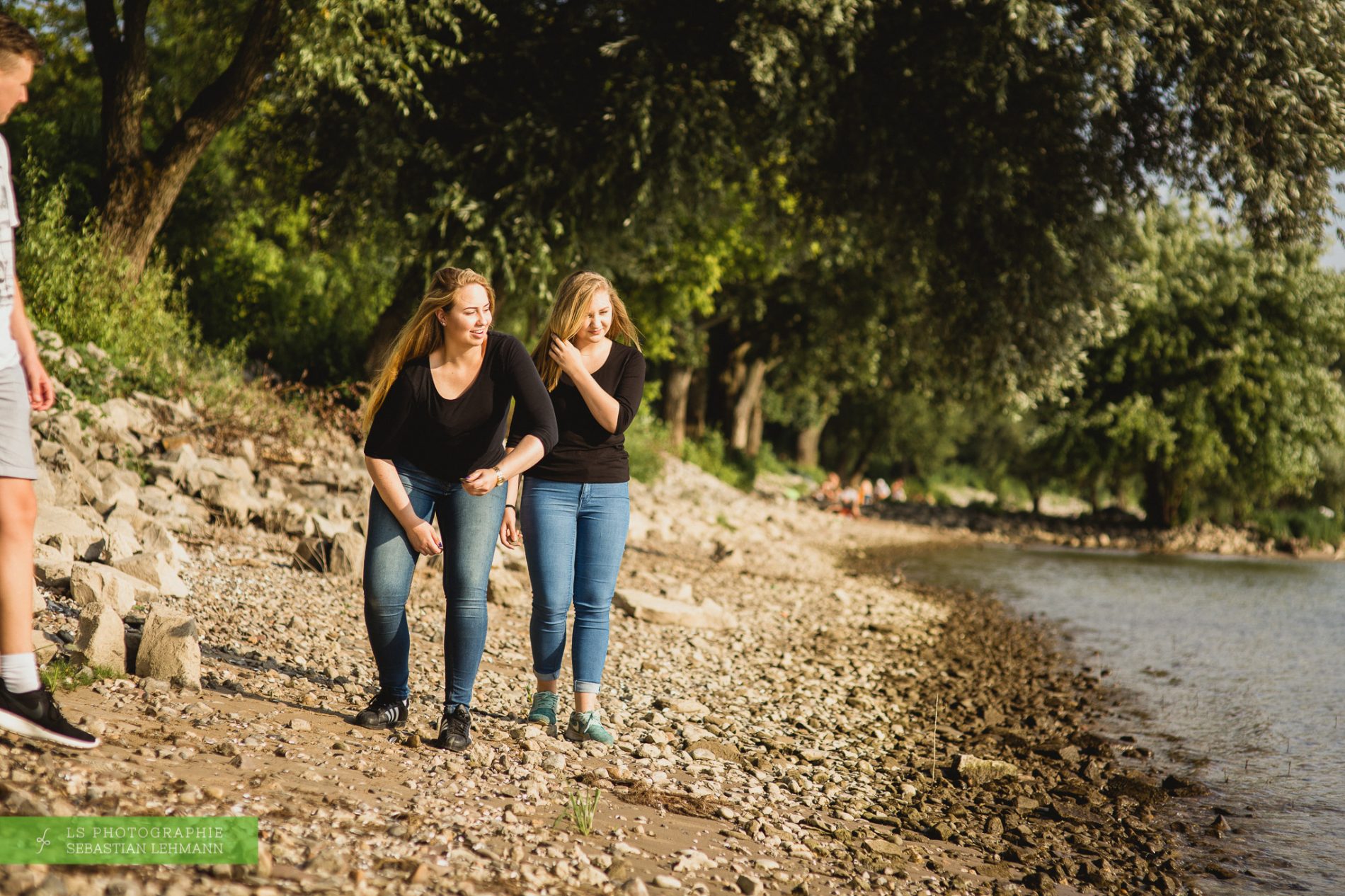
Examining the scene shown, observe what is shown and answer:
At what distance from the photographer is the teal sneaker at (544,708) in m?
5.05

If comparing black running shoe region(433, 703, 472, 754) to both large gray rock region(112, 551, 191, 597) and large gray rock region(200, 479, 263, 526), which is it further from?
large gray rock region(200, 479, 263, 526)

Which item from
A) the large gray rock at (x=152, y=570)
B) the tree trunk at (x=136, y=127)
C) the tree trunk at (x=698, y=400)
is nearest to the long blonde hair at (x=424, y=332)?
the large gray rock at (x=152, y=570)

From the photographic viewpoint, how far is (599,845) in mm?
3727

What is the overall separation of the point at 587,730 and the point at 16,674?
2430 millimetres

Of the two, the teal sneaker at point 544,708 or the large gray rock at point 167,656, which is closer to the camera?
the large gray rock at point 167,656

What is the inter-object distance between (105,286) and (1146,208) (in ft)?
42.5

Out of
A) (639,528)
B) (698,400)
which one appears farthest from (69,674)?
(698,400)

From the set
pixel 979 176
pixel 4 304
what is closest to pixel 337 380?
pixel 979 176

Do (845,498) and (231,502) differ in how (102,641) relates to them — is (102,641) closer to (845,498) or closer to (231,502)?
(231,502)

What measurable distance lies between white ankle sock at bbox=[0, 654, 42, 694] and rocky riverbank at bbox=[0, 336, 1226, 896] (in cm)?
19

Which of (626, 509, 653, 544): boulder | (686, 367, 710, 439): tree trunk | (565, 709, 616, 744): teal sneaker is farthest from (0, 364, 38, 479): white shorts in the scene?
(686, 367, 710, 439): tree trunk

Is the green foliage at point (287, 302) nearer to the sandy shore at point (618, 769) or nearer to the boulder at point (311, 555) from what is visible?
the boulder at point (311, 555)

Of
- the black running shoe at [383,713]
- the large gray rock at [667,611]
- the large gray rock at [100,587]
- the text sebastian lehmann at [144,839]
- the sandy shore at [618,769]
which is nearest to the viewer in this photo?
the text sebastian lehmann at [144,839]

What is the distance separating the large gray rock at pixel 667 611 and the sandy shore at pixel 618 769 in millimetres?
→ 44
